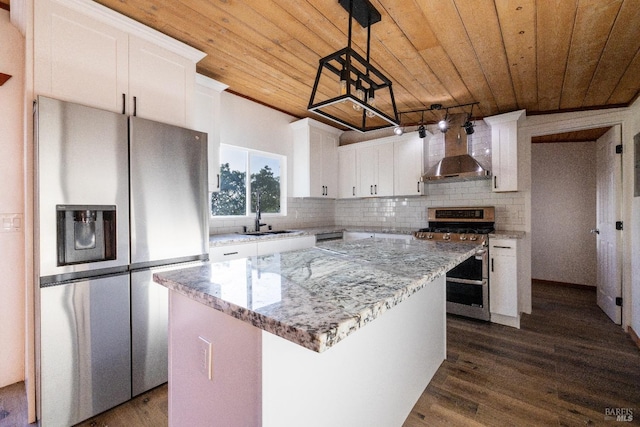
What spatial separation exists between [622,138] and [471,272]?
2112mm

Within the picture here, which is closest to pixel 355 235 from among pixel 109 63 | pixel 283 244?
pixel 283 244

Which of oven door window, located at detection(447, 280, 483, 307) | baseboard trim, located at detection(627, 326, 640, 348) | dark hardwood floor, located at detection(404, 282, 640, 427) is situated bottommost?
dark hardwood floor, located at detection(404, 282, 640, 427)

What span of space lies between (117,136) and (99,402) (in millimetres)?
1632

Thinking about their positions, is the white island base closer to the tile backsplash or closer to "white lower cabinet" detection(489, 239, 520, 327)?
"white lower cabinet" detection(489, 239, 520, 327)

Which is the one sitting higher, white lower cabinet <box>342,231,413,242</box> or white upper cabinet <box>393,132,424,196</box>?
white upper cabinet <box>393,132,424,196</box>

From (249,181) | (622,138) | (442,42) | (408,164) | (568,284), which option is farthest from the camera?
(568,284)

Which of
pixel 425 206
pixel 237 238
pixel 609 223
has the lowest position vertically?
pixel 237 238

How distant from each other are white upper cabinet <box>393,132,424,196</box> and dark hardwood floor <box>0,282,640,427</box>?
184 centimetres

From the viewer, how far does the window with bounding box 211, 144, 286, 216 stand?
3527 millimetres

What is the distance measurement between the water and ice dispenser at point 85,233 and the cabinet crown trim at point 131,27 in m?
1.23

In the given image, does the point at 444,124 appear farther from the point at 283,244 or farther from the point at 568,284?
the point at 568,284

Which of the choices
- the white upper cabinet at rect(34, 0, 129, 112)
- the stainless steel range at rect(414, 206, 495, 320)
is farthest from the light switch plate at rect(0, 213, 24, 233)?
the stainless steel range at rect(414, 206, 495, 320)

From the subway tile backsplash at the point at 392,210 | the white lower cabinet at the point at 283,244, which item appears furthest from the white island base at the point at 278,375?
the subway tile backsplash at the point at 392,210

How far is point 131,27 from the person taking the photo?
2.04 meters
